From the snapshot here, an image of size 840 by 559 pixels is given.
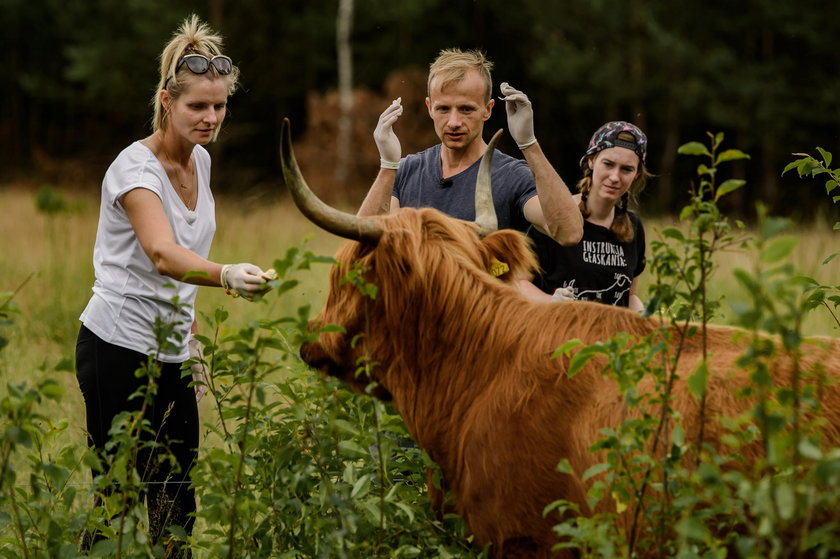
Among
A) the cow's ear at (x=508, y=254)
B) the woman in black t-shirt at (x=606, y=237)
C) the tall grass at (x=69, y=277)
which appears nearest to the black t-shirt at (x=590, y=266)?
the woman in black t-shirt at (x=606, y=237)

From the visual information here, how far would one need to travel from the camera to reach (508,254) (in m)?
3.69

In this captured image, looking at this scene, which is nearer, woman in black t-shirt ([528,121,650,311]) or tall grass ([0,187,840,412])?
woman in black t-shirt ([528,121,650,311])

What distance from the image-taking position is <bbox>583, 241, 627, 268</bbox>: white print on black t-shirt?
4.68 meters

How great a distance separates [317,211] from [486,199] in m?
0.90

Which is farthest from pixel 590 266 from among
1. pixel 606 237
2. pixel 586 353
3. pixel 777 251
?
pixel 777 251

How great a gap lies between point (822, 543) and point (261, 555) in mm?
1981

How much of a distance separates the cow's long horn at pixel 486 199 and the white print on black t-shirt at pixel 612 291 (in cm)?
95

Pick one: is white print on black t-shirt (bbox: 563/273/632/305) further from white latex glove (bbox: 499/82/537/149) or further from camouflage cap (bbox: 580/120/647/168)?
white latex glove (bbox: 499/82/537/149)

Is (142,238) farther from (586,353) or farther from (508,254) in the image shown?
(586,353)

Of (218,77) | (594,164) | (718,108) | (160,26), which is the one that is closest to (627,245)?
(594,164)

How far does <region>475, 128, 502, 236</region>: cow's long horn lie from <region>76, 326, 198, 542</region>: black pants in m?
1.51

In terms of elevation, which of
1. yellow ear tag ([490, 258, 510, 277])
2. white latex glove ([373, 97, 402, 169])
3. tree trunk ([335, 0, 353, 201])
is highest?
tree trunk ([335, 0, 353, 201])

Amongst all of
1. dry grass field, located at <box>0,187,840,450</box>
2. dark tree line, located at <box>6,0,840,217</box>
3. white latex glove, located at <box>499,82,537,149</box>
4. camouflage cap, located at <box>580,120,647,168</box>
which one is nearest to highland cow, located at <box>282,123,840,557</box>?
white latex glove, located at <box>499,82,537,149</box>

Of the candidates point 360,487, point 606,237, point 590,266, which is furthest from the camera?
point 606,237
